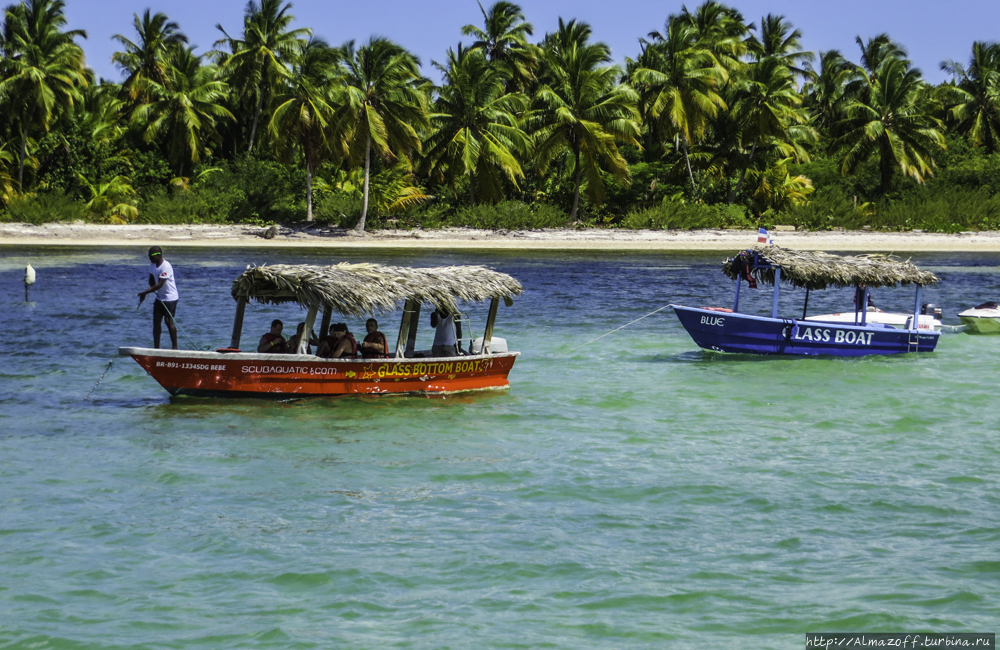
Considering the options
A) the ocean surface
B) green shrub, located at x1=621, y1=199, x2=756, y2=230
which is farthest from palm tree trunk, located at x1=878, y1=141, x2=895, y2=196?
the ocean surface

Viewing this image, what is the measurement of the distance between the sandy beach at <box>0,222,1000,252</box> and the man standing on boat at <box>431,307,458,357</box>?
33.1 meters

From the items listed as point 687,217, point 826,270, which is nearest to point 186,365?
point 826,270

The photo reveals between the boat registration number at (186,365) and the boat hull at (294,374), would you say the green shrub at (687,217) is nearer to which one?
the boat hull at (294,374)

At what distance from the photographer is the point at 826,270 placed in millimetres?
19938

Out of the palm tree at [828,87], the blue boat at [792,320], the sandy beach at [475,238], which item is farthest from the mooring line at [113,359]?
the palm tree at [828,87]

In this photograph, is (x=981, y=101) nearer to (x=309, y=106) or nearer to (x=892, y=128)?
(x=892, y=128)

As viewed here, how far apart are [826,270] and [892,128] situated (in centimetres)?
3899

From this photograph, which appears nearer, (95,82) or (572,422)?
(572,422)

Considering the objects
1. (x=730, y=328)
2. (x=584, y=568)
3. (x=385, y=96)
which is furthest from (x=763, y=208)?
(x=584, y=568)

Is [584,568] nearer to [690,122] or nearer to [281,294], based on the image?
[281,294]

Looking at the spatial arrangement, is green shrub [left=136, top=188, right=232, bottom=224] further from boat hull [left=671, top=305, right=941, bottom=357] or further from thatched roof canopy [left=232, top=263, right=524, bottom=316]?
thatched roof canopy [left=232, top=263, right=524, bottom=316]

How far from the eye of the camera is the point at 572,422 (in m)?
15.1

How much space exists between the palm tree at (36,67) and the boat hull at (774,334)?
1615 inches

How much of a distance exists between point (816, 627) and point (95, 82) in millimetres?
66488
